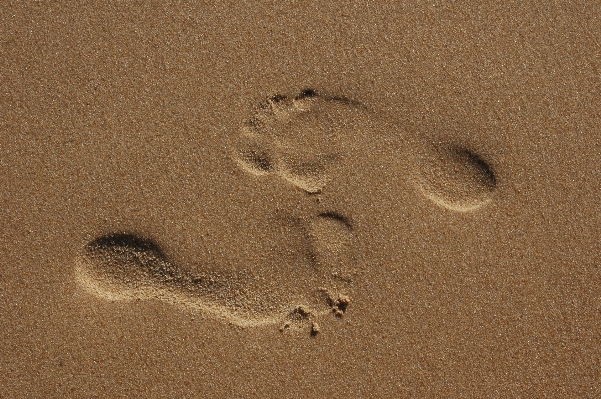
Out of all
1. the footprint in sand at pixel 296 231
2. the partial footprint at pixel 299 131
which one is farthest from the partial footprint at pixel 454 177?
the partial footprint at pixel 299 131

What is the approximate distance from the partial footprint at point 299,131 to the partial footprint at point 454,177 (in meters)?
0.29

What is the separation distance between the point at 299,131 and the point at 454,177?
0.57 meters

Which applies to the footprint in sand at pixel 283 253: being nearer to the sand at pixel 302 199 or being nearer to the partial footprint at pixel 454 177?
the sand at pixel 302 199

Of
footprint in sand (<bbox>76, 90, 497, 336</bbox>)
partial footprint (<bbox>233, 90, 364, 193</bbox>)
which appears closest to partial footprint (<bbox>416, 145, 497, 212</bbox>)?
footprint in sand (<bbox>76, 90, 497, 336</bbox>)

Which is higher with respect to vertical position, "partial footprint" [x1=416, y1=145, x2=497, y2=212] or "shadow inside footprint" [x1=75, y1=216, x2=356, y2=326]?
"partial footprint" [x1=416, y1=145, x2=497, y2=212]

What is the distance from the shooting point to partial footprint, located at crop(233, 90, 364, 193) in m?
1.48

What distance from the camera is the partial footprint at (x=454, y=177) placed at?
148 cm

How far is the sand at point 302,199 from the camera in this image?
4.89 ft

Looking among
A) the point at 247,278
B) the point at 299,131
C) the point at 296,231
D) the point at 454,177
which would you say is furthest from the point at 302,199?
the point at 454,177

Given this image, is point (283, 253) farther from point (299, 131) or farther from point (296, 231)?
point (299, 131)

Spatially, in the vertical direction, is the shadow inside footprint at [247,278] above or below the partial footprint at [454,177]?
below

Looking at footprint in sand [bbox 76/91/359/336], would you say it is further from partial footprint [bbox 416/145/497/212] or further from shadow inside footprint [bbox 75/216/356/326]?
partial footprint [bbox 416/145/497/212]

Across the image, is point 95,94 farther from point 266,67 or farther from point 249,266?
point 249,266

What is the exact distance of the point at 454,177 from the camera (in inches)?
58.2
